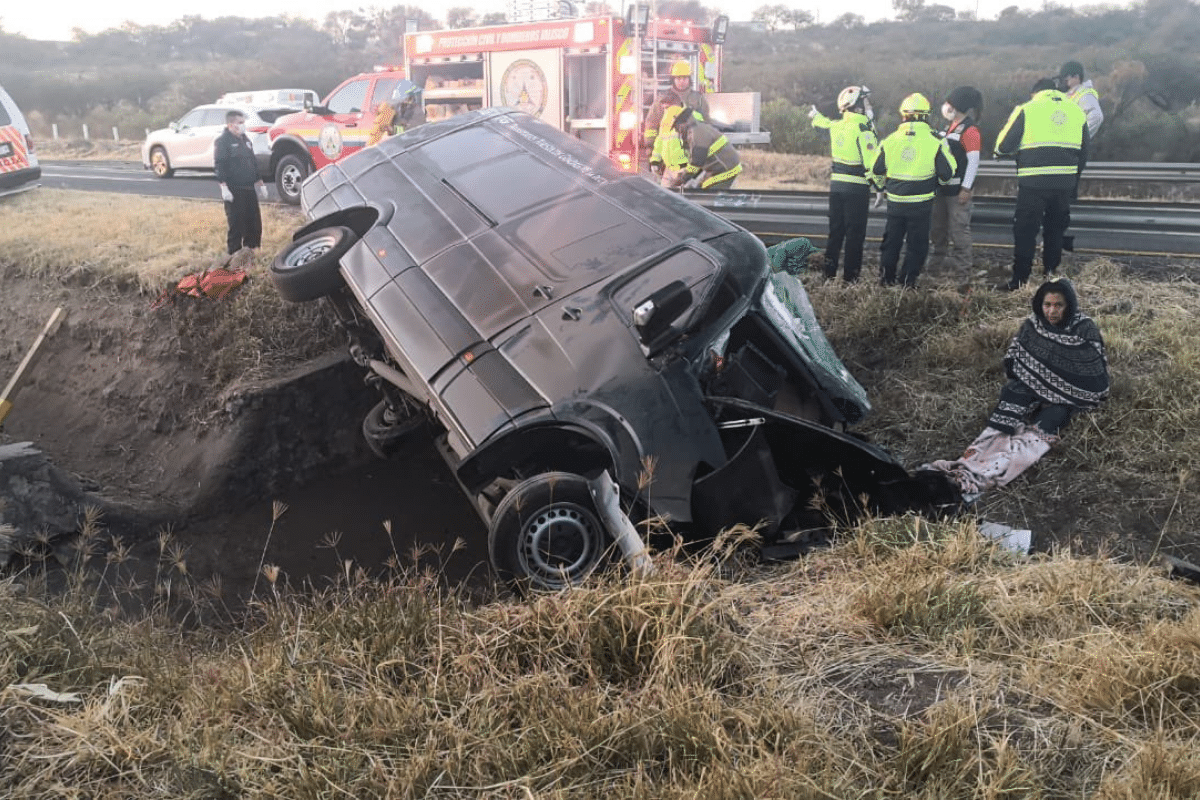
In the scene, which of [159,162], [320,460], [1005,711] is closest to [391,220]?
[320,460]

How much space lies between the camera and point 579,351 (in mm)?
4137

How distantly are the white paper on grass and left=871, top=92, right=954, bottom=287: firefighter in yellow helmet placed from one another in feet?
10.3

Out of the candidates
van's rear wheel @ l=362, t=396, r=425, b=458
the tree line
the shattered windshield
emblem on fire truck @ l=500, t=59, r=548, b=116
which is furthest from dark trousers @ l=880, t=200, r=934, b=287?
the tree line

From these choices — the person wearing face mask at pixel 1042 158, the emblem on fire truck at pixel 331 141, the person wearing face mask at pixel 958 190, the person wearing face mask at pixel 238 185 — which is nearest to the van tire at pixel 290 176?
the emblem on fire truck at pixel 331 141

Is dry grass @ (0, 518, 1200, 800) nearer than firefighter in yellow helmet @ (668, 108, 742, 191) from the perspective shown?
Yes

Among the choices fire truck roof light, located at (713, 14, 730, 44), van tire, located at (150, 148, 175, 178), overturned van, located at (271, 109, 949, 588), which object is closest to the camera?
overturned van, located at (271, 109, 949, 588)

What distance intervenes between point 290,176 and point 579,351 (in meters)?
9.53

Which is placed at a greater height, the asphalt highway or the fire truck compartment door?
the fire truck compartment door

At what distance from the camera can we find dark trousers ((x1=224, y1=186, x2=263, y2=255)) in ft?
28.3

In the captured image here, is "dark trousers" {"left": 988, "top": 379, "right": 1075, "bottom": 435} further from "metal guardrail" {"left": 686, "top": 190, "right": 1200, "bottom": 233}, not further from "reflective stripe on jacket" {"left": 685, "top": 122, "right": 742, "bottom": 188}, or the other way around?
"metal guardrail" {"left": 686, "top": 190, "right": 1200, "bottom": 233}

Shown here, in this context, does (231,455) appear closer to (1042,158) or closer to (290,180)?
(1042,158)

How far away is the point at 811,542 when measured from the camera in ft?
13.4

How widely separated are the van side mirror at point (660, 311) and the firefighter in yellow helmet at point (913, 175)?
157 inches

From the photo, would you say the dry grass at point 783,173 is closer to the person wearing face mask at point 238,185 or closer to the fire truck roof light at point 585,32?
the fire truck roof light at point 585,32
